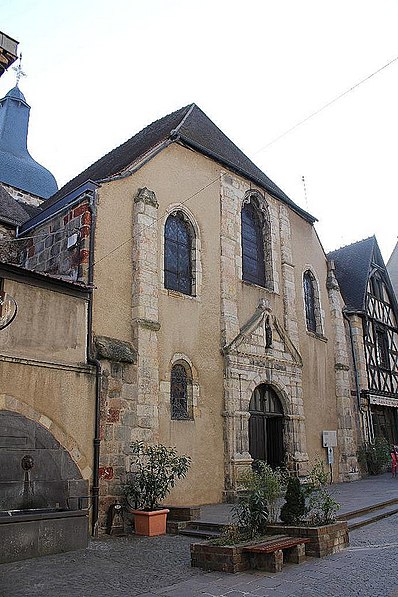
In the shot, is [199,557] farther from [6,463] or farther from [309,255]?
[309,255]

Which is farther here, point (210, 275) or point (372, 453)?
point (372, 453)

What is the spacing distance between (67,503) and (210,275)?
551 centimetres

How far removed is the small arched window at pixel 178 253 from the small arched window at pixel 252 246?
1866mm

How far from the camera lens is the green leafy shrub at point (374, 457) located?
49.2 feet

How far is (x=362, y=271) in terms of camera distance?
1778cm

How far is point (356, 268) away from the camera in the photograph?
1808cm

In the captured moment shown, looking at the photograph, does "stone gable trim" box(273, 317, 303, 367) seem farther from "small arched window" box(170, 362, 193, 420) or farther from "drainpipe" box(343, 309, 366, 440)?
"drainpipe" box(343, 309, 366, 440)

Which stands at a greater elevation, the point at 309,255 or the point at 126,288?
the point at 309,255

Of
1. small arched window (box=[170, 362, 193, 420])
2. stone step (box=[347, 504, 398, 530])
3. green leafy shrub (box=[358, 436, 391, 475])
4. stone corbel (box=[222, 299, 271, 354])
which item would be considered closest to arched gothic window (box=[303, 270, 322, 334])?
stone corbel (box=[222, 299, 271, 354])

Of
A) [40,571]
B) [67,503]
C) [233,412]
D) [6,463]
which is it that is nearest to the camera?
[40,571]

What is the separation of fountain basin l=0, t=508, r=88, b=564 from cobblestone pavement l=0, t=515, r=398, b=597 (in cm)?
17

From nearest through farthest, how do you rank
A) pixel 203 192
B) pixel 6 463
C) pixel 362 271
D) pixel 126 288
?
pixel 6 463, pixel 126 288, pixel 203 192, pixel 362 271

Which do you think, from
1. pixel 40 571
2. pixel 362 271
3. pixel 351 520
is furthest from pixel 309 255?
pixel 40 571

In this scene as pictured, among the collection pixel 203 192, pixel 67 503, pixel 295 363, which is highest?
pixel 203 192
